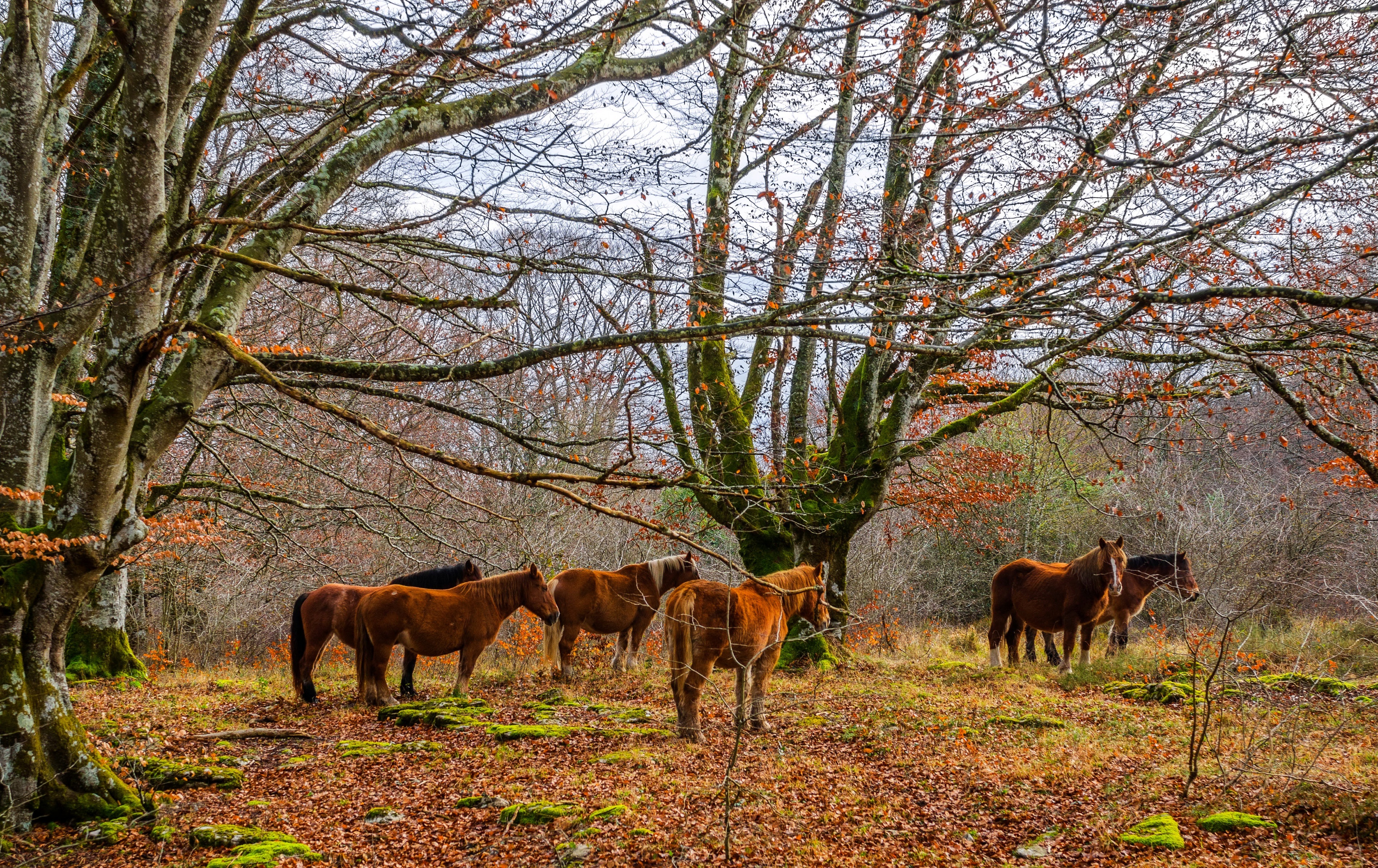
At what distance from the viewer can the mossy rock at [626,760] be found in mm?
6879

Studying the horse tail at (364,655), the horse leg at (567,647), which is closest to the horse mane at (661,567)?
the horse leg at (567,647)

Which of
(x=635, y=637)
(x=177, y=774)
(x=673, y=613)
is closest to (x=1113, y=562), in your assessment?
(x=635, y=637)

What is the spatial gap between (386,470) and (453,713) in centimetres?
1262

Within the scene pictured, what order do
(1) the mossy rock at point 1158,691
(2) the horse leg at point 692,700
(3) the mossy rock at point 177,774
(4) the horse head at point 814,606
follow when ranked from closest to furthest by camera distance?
(3) the mossy rock at point 177,774 → (2) the horse leg at point 692,700 → (4) the horse head at point 814,606 → (1) the mossy rock at point 1158,691

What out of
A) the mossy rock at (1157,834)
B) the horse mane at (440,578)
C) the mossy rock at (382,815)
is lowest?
the mossy rock at (382,815)

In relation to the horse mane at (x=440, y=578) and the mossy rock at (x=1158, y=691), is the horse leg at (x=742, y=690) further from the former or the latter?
the horse mane at (x=440, y=578)

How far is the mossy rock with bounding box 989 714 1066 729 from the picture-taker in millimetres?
8086

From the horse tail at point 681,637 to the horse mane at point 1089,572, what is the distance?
6.70m

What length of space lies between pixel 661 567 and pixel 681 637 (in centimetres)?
404

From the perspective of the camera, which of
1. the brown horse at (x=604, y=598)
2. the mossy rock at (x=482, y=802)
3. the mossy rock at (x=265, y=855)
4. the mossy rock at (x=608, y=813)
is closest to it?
the mossy rock at (x=265, y=855)

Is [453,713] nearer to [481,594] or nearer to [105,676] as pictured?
[481,594]

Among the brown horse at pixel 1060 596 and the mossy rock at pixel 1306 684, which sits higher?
the brown horse at pixel 1060 596

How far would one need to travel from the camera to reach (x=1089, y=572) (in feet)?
38.3

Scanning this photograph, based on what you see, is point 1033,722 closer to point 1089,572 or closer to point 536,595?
point 1089,572
